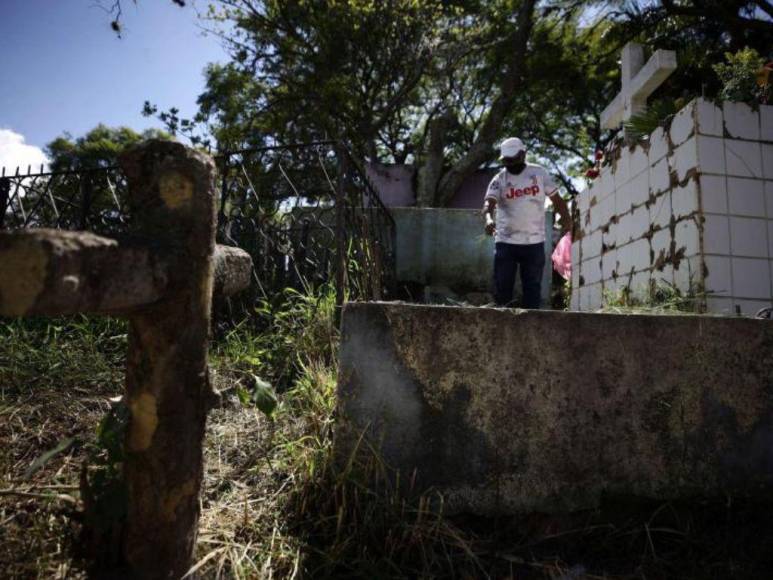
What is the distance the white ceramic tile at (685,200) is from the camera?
3.42m

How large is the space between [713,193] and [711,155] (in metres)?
0.26

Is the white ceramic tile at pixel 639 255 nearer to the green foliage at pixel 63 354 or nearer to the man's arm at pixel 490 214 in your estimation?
the man's arm at pixel 490 214

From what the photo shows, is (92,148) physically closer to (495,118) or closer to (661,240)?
(495,118)

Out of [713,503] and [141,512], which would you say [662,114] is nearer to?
[713,503]

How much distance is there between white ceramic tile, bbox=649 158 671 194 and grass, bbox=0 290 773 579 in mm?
2542

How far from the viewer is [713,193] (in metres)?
3.40

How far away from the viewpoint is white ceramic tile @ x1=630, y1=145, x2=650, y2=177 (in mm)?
4140

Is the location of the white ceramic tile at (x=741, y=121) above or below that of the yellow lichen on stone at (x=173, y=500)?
above

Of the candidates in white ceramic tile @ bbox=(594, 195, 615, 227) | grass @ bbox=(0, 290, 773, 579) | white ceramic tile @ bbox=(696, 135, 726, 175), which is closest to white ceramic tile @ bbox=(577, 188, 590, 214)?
white ceramic tile @ bbox=(594, 195, 615, 227)

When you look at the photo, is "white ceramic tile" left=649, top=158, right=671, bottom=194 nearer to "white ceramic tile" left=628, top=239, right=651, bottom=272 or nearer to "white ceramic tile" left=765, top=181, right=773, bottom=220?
"white ceramic tile" left=628, top=239, right=651, bottom=272

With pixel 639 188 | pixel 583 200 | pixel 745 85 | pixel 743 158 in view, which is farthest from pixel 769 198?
pixel 583 200

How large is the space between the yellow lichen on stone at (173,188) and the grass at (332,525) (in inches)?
29.6

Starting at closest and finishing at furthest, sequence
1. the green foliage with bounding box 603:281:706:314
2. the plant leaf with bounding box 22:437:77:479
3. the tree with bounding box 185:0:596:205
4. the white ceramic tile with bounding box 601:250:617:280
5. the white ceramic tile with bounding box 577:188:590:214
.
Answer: the plant leaf with bounding box 22:437:77:479
the green foliage with bounding box 603:281:706:314
the white ceramic tile with bounding box 601:250:617:280
the white ceramic tile with bounding box 577:188:590:214
the tree with bounding box 185:0:596:205

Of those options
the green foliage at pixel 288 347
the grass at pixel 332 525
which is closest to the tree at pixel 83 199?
the green foliage at pixel 288 347
